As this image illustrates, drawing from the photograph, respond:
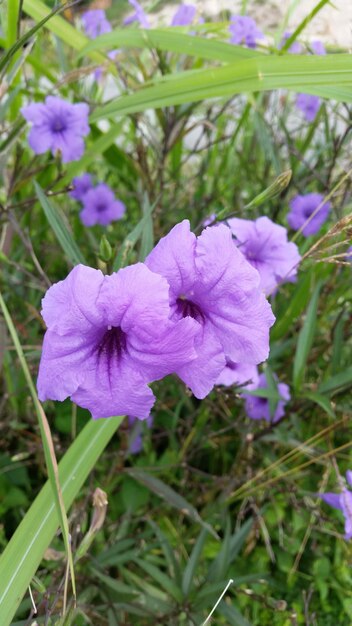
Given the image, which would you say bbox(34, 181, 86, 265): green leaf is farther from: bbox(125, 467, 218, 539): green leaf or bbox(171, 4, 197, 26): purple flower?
bbox(171, 4, 197, 26): purple flower

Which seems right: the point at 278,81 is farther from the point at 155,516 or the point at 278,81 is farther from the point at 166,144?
the point at 155,516

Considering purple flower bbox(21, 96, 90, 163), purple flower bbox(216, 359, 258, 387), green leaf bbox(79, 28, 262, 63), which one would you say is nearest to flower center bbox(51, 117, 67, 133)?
purple flower bbox(21, 96, 90, 163)

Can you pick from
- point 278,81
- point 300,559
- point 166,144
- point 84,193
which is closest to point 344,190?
point 166,144

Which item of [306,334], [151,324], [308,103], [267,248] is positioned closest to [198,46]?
[267,248]

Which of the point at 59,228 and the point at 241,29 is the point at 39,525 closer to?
the point at 59,228

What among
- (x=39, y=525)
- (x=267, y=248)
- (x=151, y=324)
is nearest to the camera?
(x=151, y=324)
